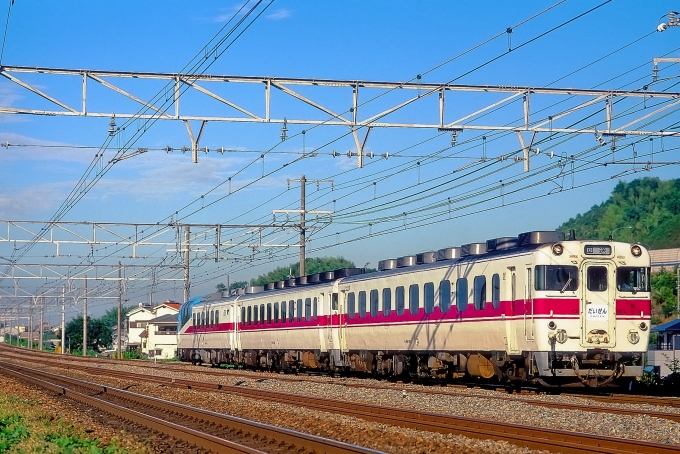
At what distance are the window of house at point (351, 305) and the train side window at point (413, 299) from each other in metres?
4.35

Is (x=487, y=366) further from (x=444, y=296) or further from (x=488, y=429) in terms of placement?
(x=488, y=429)

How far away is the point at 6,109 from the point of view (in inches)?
843

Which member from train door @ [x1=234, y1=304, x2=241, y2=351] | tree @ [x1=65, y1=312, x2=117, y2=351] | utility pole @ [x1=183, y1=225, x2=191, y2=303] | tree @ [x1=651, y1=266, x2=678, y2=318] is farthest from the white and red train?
tree @ [x1=65, y1=312, x2=117, y2=351]

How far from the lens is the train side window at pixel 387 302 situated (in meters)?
28.6

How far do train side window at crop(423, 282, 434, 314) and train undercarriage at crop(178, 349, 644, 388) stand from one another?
3.94 feet

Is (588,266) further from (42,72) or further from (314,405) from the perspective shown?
(42,72)

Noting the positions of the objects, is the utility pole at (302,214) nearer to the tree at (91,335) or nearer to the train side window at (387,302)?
the train side window at (387,302)

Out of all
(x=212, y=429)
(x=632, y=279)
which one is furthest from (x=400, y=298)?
(x=212, y=429)

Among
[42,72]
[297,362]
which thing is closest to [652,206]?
[297,362]

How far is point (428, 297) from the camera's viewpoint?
26281mm

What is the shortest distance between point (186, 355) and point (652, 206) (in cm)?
7068

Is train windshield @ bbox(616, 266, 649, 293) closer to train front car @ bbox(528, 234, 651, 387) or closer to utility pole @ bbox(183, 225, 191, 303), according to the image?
train front car @ bbox(528, 234, 651, 387)

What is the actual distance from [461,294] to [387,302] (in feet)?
15.1

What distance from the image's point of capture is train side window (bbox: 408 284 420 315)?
88.4 ft
